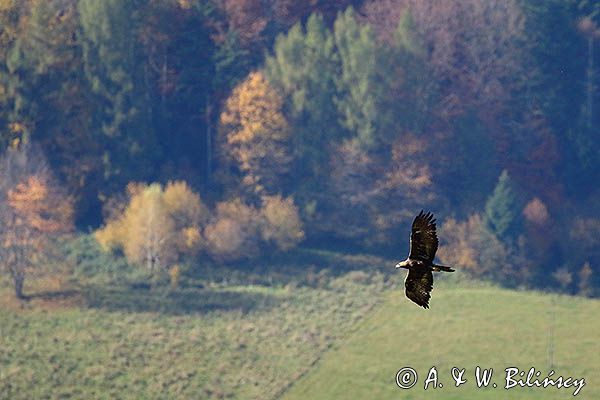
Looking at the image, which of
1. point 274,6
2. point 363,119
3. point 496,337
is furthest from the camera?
point 274,6

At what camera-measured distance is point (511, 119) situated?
104 m

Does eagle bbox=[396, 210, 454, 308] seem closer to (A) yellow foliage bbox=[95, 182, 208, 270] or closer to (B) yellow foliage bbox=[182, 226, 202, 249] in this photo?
(A) yellow foliage bbox=[95, 182, 208, 270]

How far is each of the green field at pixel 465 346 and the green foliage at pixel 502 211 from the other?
431 centimetres

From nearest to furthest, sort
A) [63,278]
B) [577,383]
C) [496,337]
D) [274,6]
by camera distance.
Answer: [577,383] → [496,337] → [63,278] → [274,6]

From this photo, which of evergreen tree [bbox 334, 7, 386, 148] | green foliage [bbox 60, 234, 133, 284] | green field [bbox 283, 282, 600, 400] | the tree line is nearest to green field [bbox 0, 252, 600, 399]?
green field [bbox 283, 282, 600, 400]

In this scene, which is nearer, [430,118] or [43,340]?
[43,340]

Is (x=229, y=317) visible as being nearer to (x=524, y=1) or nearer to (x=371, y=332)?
(x=371, y=332)

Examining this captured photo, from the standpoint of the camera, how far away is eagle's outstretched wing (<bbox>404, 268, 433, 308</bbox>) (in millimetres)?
45406

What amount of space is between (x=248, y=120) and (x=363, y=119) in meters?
5.18

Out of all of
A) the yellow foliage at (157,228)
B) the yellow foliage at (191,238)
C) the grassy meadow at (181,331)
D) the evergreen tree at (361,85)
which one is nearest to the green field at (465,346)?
the grassy meadow at (181,331)

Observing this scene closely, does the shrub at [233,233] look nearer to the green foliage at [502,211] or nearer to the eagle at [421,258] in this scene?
the green foliage at [502,211]

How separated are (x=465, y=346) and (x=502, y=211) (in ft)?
40.9

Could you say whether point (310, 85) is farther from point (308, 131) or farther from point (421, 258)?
point (421, 258)

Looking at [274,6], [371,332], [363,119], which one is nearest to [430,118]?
[363,119]
